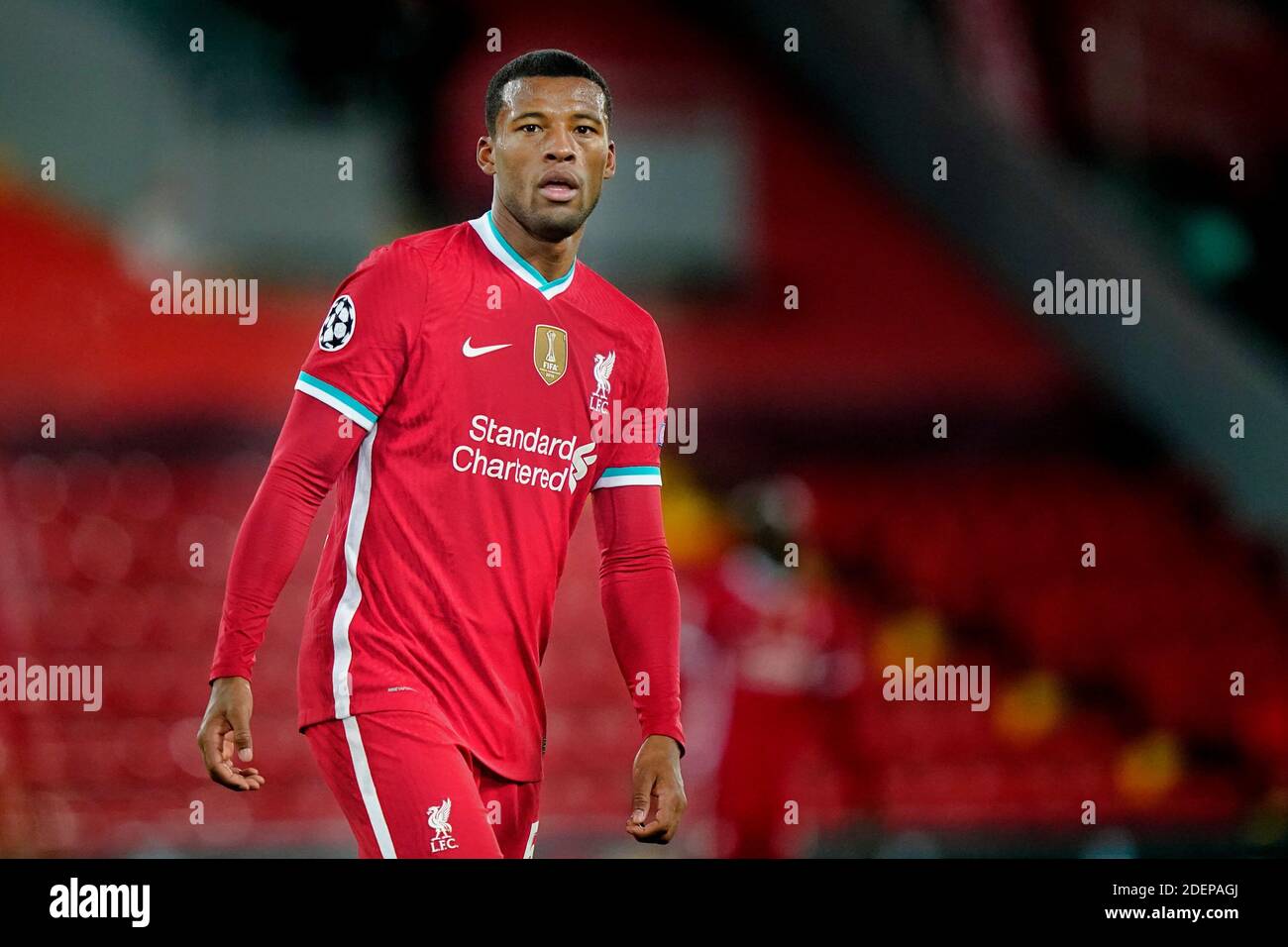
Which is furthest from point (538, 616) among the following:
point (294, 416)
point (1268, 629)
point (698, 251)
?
point (1268, 629)

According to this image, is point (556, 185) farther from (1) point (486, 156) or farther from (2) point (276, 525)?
(2) point (276, 525)

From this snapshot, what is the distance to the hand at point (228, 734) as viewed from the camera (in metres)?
2.74

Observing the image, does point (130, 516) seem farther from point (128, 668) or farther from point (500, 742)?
point (500, 742)

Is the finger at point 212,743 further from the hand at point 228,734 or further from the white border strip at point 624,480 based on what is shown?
the white border strip at point 624,480

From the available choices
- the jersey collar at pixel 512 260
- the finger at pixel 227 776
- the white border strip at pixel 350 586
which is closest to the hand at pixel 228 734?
the finger at pixel 227 776

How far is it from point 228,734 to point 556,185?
1.30m

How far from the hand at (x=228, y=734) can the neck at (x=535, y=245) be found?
42.7 inches

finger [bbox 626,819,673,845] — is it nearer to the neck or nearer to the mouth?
the neck

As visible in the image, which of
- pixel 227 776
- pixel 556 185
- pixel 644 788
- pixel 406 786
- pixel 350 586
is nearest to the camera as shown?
pixel 227 776

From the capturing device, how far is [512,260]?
10.7 feet

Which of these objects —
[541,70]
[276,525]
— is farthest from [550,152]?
[276,525]

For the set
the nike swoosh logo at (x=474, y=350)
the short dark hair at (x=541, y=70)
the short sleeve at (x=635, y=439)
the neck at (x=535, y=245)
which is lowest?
the short sleeve at (x=635, y=439)

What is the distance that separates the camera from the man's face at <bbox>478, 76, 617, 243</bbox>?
321 cm

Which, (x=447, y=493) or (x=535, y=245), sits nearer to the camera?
(x=447, y=493)
